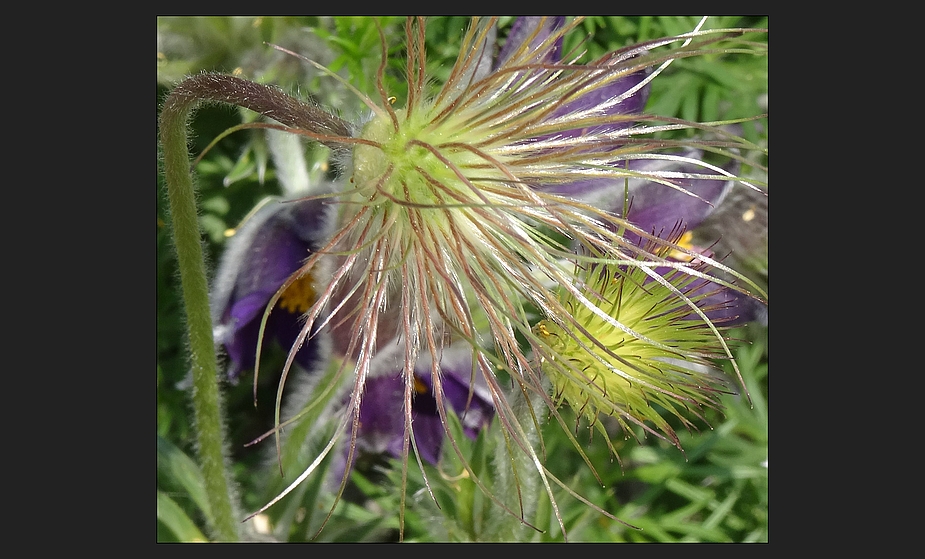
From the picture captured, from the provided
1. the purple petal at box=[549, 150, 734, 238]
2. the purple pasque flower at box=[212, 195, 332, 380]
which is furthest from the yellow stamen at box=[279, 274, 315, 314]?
the purple petal at box=[549, 150, 734, 238]

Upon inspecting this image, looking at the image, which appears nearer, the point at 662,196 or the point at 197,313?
the point at 197,313

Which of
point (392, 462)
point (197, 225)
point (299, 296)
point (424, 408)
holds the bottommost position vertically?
point (392, 462)

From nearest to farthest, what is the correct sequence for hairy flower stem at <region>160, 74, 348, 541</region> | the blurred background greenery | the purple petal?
hairy flower stem at <region>160, 74, 348, 541</region> → the purple petal → the blurred background greenery

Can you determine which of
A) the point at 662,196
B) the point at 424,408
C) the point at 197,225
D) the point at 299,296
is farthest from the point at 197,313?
the point at 662,196

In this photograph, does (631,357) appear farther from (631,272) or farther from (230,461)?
(230,461)

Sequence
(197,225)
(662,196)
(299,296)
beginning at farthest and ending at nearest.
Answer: (299,296), (662,196), (197,225)

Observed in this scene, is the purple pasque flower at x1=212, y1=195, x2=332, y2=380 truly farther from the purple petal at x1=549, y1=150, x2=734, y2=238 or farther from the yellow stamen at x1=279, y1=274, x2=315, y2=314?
the purple petal at x1=549, y1=150, x2=734, y2=238

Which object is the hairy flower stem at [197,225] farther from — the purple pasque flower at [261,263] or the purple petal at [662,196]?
the purple petal at [662,196]

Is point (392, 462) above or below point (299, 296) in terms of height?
below

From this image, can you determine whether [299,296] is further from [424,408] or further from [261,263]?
[424,408]
